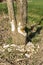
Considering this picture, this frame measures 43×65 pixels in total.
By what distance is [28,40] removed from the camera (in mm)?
9695

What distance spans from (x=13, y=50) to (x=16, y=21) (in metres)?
0.95

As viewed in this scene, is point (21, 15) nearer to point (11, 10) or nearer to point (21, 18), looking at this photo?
point (21, 18)

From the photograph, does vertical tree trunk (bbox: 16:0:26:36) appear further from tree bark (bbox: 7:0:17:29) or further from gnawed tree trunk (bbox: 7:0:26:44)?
tree bark (bbox: 7:0:17:29)

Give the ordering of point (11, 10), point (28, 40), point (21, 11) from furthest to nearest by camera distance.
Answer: point (28, 40) → point (21, 11) → point (11, 10)

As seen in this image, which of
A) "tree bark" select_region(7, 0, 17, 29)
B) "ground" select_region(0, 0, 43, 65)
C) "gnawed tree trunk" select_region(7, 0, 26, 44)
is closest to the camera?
"ground" select_region(0, 0, 43, 65)

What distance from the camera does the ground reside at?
8085 millimetres

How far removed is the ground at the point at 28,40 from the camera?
8.09 meters

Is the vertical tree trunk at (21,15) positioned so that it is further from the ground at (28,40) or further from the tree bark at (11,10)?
the ground at (28,40)

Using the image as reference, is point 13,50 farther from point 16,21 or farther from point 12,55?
point 16,21

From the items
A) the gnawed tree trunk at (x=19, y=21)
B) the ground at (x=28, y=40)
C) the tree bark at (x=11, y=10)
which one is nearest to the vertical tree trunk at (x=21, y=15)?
the gnawed tree trunk at (x=19, y=21)

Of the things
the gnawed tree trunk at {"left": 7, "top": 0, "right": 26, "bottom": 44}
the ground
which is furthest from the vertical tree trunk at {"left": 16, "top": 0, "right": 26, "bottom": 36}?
the ground

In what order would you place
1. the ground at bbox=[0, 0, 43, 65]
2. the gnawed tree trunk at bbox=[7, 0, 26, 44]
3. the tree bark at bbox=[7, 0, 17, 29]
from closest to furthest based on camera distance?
the ground at bbox=[0, 0, 43, 65]
the tree bark at bbox=[7, 0, 17, 29]
the gnawed tree trunk at bbox=[7, 0, 26, 44]

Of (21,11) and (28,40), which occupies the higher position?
(21,11)

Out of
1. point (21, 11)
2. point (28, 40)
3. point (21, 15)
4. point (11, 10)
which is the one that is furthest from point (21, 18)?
point (28, 40)
